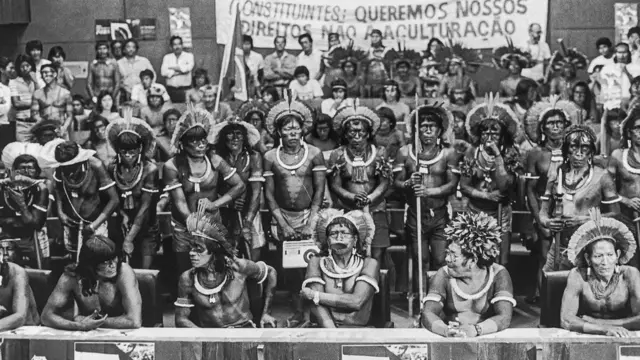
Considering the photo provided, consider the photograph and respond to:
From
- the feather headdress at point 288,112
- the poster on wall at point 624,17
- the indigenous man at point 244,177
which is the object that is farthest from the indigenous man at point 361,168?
the poster on wall at point 624,17

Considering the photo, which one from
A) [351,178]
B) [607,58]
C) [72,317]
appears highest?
[607,58]

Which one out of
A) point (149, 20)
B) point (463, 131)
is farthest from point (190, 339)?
point (149, 20)

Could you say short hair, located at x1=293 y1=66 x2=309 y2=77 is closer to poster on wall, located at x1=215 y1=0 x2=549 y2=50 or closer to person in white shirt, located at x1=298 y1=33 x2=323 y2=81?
person in white shirt, located at x1=298 y1=33 x2=323 y2=81

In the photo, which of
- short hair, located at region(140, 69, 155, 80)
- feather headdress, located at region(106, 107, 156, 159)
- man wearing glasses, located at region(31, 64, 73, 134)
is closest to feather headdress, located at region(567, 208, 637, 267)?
feather headdress, located at region(106, 107, 156, 159)

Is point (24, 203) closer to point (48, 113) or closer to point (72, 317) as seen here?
point (72, 317)

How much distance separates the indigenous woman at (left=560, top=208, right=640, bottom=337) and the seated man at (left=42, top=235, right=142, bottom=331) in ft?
8.86

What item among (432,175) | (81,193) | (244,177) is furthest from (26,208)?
(432,175)

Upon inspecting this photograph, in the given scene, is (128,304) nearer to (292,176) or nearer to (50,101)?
(292,176)

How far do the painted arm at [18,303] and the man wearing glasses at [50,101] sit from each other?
22.5ft

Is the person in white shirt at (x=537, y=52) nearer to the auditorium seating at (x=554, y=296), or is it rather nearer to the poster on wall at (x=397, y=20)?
the poster on wall at (x=397, y=20)

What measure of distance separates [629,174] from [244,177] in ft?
10.4

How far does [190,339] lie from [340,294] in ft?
4.44

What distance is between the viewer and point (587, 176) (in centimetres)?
950

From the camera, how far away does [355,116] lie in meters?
10.1
